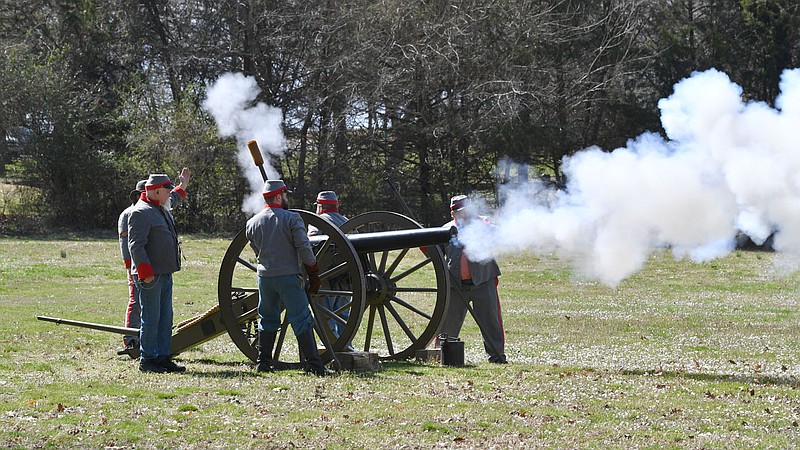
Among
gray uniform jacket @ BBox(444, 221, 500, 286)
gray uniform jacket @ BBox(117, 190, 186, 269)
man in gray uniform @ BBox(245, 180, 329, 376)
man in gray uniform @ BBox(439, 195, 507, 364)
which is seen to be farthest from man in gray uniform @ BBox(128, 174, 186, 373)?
gray uniform jacket @ BBox(444, 221, 500, 286)

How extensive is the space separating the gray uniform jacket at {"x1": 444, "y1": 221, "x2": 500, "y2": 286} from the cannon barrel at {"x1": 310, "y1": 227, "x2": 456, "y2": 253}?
1225 millimetres

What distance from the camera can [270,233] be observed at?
387 inches

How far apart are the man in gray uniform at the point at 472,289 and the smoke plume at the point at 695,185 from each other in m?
1.13

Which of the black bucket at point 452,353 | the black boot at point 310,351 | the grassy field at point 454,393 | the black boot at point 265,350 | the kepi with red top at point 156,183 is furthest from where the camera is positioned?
the black bucket at point 452,353

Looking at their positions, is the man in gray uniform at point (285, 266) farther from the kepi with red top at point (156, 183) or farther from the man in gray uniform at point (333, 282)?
the kepi with red top at point (156, 183)

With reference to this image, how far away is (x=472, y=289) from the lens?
1176 cm

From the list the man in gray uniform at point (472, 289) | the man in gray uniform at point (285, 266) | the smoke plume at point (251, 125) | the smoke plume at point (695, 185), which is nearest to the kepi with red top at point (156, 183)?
the man in gray uniform at point (285, 266)

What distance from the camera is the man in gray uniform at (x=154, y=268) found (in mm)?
9930

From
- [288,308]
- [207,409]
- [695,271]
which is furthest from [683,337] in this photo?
[695,271]

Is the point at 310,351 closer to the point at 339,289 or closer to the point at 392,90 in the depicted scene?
the point at 339,289

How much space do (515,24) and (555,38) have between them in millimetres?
1343

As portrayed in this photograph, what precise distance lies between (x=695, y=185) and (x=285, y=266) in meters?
3.88

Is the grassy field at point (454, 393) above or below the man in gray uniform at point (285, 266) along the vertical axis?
below

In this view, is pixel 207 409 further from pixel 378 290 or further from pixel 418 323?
pixel 418 323
